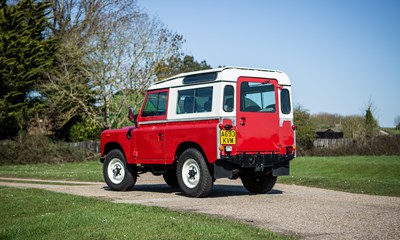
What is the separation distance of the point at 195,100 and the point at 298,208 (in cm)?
390

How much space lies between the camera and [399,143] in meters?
38.4

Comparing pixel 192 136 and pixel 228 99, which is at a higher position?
pixel 228 99

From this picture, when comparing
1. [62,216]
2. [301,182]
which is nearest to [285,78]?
[301,182]

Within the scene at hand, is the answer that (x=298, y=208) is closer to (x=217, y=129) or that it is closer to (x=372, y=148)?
(x=217, y=129)

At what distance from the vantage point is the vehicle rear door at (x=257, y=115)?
13984 millimetres

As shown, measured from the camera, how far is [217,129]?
1359 centimetres

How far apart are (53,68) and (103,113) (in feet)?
14.7

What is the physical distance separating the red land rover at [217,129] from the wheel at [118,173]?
623mm

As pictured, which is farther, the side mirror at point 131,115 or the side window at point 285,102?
the side mirror at point 131,115

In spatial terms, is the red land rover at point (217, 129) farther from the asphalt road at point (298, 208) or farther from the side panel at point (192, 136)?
the asphalt road at point (298, 208)

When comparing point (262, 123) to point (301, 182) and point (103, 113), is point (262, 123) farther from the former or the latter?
point (103, 113)

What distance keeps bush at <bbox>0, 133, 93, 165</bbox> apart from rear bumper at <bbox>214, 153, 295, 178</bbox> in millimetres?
25133

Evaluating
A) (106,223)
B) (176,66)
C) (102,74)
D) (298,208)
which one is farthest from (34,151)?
(106,223)

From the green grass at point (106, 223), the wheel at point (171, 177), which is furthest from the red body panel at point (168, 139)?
the green grass at point (106, 223)
